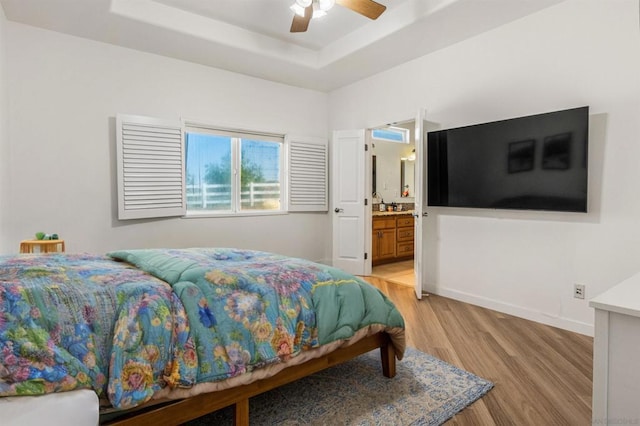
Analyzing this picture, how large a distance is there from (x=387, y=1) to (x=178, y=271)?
3.00m

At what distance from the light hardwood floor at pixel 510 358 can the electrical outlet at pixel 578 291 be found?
0.30 m

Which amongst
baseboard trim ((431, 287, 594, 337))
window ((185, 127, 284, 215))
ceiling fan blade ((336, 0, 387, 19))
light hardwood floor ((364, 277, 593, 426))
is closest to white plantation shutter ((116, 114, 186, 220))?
window ((185, 127, 284, 215))

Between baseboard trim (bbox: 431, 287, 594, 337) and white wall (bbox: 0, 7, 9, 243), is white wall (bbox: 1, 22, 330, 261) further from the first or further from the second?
baseboard trim (bbox: 431, 287, 594, 337)

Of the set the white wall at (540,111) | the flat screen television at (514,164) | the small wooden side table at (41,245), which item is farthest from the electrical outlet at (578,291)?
the small wooden side table at (41,245)

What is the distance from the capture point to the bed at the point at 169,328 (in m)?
1.14

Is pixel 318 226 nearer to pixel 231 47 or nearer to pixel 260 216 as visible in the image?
pixel 260 216

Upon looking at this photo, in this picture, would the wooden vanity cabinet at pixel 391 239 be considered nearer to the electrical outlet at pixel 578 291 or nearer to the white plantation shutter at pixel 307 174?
the white plantation shutter at pixel 307 174

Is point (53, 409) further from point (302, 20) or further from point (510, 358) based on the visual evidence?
point (302, 20)

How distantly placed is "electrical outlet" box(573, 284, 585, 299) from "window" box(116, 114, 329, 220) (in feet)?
10.5

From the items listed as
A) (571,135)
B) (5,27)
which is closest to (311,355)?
(571,135)

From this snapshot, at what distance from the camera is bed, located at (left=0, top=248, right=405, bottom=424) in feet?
3.76

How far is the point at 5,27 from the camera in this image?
3119 millimetres

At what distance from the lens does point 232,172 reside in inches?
182

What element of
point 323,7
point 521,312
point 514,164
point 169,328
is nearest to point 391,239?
point 521,312
